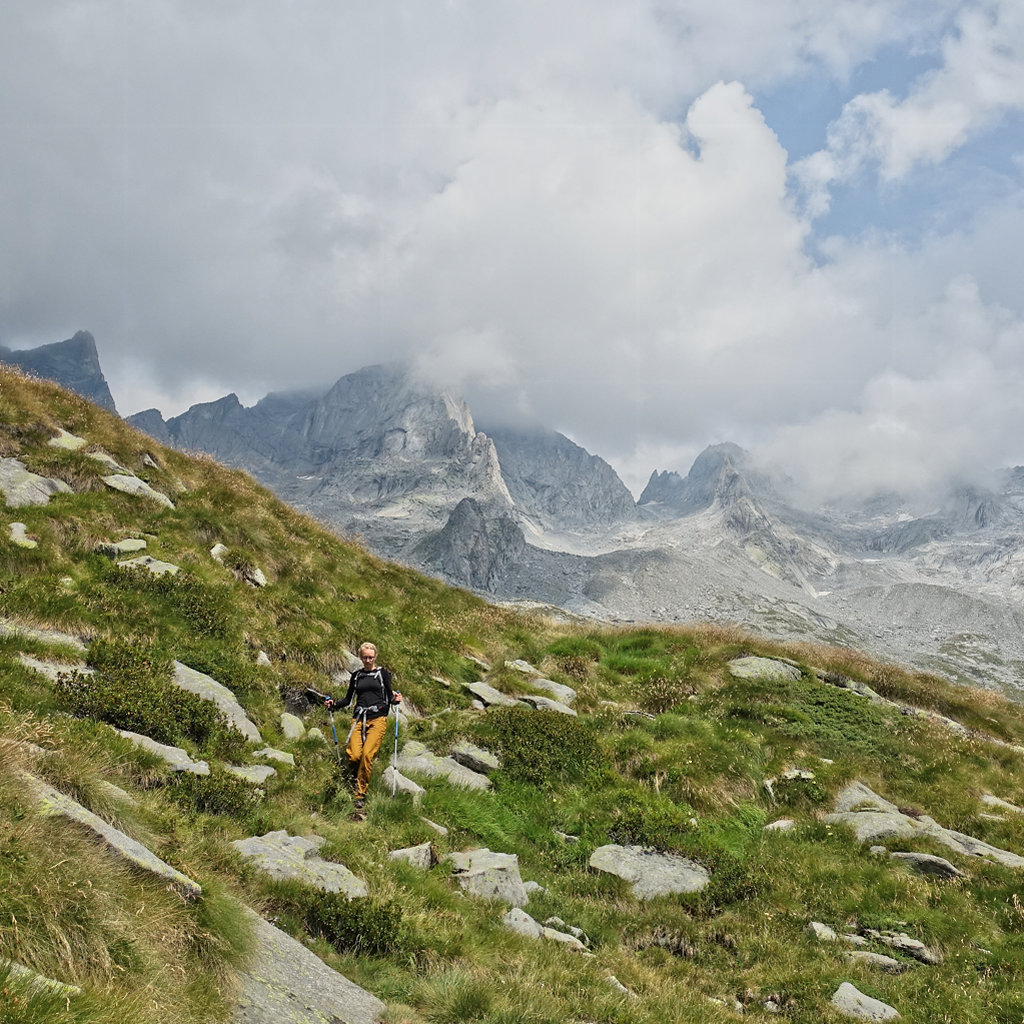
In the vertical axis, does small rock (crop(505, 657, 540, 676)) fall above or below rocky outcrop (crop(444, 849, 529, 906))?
above

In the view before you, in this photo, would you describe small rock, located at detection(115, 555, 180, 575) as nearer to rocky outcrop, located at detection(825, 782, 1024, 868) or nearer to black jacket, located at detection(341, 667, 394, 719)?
black jacket, located at detection(341, 667, 394, 719)

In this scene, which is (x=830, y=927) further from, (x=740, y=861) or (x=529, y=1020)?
(x=529, y=1020)

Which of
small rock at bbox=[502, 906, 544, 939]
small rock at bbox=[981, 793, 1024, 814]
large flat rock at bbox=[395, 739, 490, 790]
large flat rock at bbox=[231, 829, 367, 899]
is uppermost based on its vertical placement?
small rock at bbox=[981, 793, 1024, 814]

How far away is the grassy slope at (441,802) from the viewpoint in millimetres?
5332

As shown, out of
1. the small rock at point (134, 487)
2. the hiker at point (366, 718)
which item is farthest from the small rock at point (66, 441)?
the hiker at point (366, 718)

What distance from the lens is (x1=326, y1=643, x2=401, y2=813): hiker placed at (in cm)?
1148

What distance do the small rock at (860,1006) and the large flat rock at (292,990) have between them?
21.0ft

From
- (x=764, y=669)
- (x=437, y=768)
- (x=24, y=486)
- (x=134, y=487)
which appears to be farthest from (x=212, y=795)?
(x=764, y=669)

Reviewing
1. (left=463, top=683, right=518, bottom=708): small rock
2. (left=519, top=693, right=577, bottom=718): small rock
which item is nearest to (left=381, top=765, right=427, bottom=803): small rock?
(left=463, top=683, right=518, bottom=708): small rock

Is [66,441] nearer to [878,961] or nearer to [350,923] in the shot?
[350,923]

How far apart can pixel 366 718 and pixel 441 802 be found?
7.16ft

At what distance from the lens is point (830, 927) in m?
10.8

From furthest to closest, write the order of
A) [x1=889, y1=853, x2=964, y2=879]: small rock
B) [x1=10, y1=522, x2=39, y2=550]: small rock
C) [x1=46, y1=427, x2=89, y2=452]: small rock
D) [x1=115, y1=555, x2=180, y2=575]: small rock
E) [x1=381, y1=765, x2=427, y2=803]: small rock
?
[x1=46, y1=427, x2=89, y2=452]: small rock
[x1=115, y1=555, x2=180, y2=575]: small rock
[x1=10, y1=522, x2=39, y2=550]: small rock
[x1=889, y1=853, x2=964, y2=879]: small rock
[x1=381, y1=765, x2=427, y2=803]: small rock

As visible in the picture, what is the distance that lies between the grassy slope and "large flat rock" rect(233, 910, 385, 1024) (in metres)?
0.28
